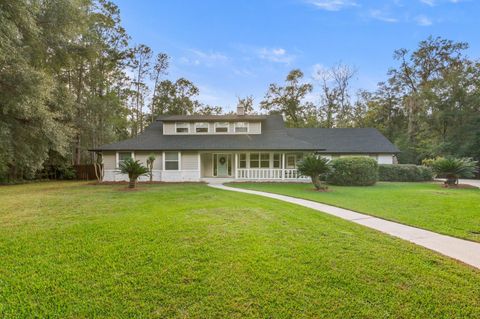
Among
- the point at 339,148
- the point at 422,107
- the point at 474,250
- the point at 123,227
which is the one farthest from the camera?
the point at 422,107

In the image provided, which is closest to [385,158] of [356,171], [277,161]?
[356,171]

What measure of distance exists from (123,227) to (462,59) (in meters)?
36.7

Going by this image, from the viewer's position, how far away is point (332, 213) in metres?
6.39

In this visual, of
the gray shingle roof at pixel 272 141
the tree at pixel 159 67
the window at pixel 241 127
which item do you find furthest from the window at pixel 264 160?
the tree at pixel 159 67

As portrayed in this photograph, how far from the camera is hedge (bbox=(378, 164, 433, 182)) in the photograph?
56.3 ft

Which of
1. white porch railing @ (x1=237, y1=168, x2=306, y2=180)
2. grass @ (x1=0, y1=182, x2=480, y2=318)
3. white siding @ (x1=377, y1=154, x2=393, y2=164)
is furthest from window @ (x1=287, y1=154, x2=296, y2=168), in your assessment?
grass @ (x1=0, y1=182, x2=480, y2=318)

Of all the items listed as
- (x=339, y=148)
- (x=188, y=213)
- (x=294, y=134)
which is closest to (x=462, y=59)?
(x=339, y=148)

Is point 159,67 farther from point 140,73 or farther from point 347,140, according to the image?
point 347,140

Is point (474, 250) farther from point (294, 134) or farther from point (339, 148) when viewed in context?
point (294, 134)

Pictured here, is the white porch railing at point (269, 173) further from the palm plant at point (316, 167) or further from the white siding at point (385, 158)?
the white siding at point (385, 158)

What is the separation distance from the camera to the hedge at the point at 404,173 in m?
17.2

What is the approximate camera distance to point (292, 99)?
3309cm

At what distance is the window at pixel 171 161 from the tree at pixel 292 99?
2088 cm

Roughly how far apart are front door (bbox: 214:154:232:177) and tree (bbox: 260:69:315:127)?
17.7 metres
